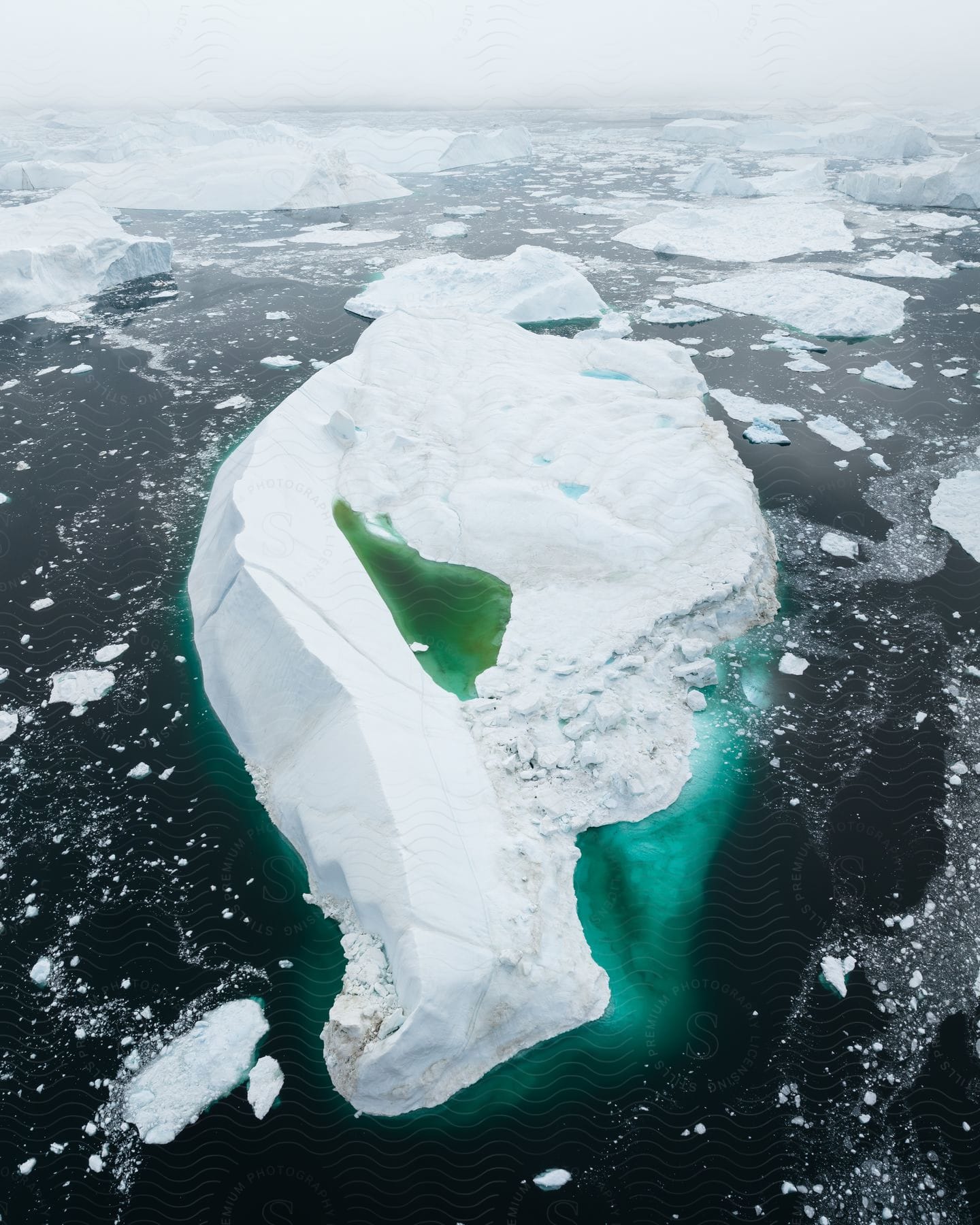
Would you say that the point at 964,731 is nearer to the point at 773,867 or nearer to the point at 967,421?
the point at 773,867

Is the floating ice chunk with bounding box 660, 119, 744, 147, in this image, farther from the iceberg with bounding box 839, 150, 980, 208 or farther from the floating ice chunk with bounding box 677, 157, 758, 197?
the iceberg with bounding box 839, 150, 980, 208

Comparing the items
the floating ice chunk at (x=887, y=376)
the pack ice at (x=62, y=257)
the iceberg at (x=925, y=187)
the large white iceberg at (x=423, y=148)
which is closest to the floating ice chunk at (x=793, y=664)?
the floating ice chunk at (x=887, y=376)

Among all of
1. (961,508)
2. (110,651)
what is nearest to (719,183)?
(961,508)

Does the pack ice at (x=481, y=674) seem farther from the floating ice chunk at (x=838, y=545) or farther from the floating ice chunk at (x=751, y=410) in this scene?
the floating ice chunk at (x=751, y=410)

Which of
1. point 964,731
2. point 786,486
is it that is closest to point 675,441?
point 786,486

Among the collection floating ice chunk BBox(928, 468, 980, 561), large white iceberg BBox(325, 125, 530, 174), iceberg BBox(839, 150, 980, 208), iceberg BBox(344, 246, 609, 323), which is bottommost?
floating ice chunk BBox(928, 468, 980, 561)

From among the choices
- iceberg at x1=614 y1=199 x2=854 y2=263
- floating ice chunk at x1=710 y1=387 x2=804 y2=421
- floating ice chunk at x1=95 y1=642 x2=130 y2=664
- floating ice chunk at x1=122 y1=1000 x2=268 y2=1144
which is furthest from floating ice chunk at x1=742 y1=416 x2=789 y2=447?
iceberg at x1=614 y1=199 x2=854 y2=263
